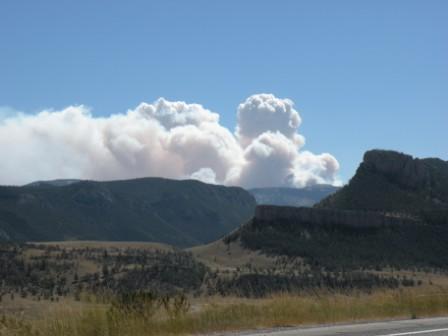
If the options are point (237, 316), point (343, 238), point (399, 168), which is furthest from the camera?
point (399, 168)

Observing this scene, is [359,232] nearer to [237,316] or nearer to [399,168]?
[399,168]

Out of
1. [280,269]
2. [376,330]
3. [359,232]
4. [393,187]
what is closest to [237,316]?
[376,330]

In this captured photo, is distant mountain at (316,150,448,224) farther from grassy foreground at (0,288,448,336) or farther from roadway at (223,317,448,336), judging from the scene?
roadway at (223,317,448,336)

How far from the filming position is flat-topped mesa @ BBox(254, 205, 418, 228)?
9200 centimetres

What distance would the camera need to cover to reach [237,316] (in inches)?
742

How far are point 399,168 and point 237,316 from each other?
96070mm

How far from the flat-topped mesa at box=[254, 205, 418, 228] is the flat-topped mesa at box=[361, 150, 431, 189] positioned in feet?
55.5

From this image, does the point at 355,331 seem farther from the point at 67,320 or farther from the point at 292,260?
the point at 292,260

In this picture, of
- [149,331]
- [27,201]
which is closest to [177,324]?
[149,331]

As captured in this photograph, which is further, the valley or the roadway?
the valley

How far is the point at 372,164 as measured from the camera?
369 ft

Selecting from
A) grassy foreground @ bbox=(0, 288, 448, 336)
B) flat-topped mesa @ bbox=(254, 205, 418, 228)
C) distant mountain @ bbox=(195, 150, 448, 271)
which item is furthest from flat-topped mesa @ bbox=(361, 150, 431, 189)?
grassy foreground @ bbox=(0, 288, 448, 336)

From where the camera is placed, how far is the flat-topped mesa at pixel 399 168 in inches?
4338

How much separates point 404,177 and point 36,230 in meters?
94.6
